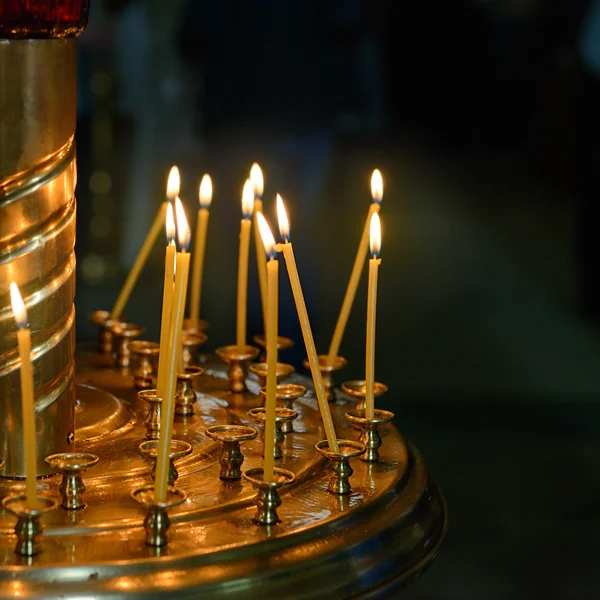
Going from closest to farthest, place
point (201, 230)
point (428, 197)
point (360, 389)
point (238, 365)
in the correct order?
point (360, 389) < point (238, 365) < point (201, 230) < point (428, 197)

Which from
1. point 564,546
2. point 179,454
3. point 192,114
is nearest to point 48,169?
point 179,454

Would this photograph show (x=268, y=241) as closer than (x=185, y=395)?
Yes

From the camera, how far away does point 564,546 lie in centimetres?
242

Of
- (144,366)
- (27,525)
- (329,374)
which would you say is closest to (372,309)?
(329,374)

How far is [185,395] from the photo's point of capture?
1086mm

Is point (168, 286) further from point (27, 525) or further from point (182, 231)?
point (27, 525)

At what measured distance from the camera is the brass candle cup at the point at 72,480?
0.81 metres

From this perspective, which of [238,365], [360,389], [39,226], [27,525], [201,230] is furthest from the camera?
[201,230]

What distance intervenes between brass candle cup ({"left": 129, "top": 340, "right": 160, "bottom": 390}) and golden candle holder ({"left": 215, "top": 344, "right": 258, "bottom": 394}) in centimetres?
7

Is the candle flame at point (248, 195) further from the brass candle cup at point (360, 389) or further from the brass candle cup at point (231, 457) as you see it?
the brass candle cup at point (231, 457)

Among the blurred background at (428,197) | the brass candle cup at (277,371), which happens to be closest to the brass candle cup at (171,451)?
the brass candle cup at (277,371)

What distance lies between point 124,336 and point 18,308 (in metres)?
0.52

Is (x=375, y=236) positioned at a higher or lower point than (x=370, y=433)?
higher

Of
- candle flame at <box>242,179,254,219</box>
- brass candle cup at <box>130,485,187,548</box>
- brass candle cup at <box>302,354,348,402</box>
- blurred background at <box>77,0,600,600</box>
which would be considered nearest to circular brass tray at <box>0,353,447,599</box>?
brass candle cup at <box>130,485,187,548</box>
